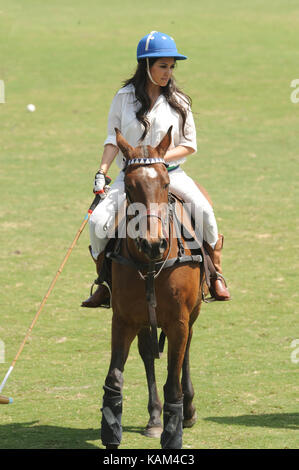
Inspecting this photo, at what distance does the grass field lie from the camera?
892cm

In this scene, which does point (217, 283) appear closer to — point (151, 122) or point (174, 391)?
point (174, 391)

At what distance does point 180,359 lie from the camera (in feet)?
24.1

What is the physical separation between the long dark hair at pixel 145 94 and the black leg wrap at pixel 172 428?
2.35 meters

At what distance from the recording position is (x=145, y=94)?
7.61 meters

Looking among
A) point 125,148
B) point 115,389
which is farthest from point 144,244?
point 115,389

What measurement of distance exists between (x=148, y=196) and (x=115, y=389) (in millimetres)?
1835

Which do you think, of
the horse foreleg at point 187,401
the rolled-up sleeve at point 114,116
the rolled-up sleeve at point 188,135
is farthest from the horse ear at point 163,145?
the horse foreleg at point 187,401

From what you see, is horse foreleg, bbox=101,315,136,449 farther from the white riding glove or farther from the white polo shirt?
the white polo shirt

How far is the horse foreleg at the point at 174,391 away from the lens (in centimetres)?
725

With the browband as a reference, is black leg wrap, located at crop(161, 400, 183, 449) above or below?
below

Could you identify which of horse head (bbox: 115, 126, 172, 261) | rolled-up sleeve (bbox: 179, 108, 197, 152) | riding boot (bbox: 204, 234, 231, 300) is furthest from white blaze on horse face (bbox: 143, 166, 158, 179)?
riding boot (bbox: 204, 234, 231, 300)

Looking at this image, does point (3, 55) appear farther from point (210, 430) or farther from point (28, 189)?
point (210, 430)

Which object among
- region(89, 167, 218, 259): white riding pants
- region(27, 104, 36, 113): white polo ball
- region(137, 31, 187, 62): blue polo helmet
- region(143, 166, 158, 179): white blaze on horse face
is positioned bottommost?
region(89, 167, 218, 259): white riding pants

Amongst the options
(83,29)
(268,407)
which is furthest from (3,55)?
(268,407)
